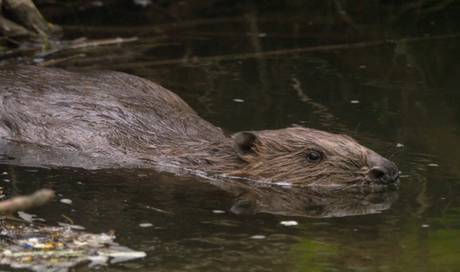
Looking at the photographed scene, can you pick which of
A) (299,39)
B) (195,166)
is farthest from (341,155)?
(299,39)

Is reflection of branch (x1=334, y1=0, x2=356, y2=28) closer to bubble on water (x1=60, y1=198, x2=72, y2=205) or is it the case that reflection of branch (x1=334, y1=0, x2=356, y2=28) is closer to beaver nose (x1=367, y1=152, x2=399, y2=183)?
beaver nose (x1=367, y1=152, x2=399, y2=183)

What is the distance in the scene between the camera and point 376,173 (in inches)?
312

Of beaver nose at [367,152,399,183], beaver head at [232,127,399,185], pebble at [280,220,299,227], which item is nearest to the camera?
pebble at [280,220,299,227]

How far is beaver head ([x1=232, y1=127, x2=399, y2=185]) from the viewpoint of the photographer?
26.2ft

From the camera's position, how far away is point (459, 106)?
405 inches

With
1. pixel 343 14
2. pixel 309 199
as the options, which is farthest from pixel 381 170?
pixel 343 14

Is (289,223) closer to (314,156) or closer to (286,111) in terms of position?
(314,156)

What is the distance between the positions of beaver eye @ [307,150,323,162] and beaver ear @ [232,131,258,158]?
0.41m

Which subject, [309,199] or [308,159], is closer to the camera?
[309,199]

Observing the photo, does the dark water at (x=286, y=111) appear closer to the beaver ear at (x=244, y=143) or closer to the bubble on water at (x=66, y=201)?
the bubble on water at (x=66, y=201)

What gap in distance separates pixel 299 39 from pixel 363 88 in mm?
2348

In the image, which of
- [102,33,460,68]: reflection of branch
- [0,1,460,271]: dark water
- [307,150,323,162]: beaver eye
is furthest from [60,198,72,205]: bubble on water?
[102,33,460,68]: reflection of branch

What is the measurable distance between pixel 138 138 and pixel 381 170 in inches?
74.8

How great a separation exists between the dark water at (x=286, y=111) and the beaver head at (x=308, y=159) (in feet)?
0.94
